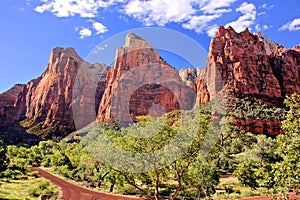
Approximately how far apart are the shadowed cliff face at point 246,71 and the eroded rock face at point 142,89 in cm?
1895

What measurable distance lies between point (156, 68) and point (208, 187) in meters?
110

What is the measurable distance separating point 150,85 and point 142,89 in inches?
177

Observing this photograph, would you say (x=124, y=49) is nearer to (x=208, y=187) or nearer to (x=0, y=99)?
(x=0, y=99)

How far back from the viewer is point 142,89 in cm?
13600

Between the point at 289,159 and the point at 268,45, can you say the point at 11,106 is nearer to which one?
the point at 268,45

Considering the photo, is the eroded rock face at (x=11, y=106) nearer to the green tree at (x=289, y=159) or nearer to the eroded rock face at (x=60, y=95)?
the eroded rock face at (x=60, y=95)

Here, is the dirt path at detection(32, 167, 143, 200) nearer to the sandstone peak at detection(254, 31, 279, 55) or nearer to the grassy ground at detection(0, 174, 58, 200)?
the grassy ground at detection(0, 174, 58, 200)

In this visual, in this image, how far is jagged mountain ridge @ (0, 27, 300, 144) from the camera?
334 ft

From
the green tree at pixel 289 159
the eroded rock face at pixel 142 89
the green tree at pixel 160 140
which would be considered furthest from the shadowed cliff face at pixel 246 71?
the green tree at pixel 289 159

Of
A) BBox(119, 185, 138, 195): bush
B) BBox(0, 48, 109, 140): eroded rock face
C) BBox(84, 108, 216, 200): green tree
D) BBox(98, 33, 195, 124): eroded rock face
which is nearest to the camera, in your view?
BBox(84, 108, 216, 200): green tree

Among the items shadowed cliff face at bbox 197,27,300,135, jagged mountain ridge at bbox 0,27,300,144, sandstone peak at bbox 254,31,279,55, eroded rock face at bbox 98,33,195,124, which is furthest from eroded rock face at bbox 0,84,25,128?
sandstone peak at bbox 254,31,279,55

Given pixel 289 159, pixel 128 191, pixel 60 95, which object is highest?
pixel 60 95

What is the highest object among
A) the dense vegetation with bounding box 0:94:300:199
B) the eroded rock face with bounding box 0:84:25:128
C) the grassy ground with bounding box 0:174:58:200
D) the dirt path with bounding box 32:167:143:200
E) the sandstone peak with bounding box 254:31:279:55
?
the sandstone peak with bounding box 254:31:279:55

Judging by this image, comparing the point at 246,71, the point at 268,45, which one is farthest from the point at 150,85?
the point at 268,45
